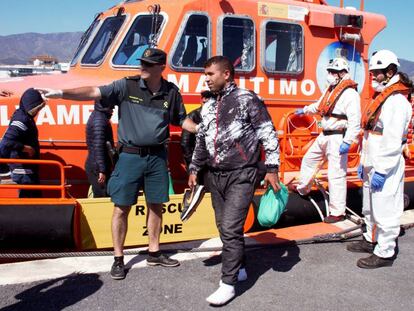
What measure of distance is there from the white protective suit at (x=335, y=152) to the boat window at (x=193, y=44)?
142 cm

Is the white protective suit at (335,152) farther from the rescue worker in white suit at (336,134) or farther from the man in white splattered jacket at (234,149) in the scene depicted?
the man in white splattered jacket at (234,149)

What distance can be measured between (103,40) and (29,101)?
1707 millimetres

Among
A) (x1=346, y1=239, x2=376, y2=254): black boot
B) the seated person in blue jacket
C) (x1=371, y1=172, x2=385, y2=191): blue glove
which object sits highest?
the seated person in blue jacket

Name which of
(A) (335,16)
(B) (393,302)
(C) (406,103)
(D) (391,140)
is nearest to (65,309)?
(B) (393,302)

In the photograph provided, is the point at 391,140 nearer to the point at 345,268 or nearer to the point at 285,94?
the point at 345,268

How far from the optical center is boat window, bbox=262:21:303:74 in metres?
6.12

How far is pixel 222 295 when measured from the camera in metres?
3.62

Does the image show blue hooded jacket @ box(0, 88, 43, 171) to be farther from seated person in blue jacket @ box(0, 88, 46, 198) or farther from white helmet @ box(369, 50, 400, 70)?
white helmet @ box(369, 50, 400, 70)

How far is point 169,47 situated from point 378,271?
10.5 feet

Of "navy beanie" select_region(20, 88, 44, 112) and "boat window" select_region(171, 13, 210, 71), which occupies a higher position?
"boat window" select_region(171, 13, 210, 71)

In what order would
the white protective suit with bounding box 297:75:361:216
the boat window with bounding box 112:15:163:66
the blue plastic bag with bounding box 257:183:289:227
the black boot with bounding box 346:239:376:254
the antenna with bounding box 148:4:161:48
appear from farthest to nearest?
1. the boat window with bounding box 112:15:163:66
2. the antenna with bounding box 148:4:161:48
3. the white protective suit with bounding box 297:75:361:216
4. the black boot with bounding box 346:239:376:254
5. the blue plastic bag with bounding box 257:183:289:227

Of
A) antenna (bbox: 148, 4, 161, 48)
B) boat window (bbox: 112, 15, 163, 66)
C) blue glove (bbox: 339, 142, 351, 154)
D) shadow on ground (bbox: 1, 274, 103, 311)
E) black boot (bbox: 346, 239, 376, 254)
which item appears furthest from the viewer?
boat window (bbox: 112, 15, 163, 66)

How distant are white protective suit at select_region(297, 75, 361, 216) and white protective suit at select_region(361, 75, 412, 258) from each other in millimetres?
807

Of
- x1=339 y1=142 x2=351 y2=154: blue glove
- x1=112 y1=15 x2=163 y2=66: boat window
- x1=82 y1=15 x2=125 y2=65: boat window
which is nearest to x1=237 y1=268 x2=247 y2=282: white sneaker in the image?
x1=339 y1=142 x2=351 y2=154: blue glove
